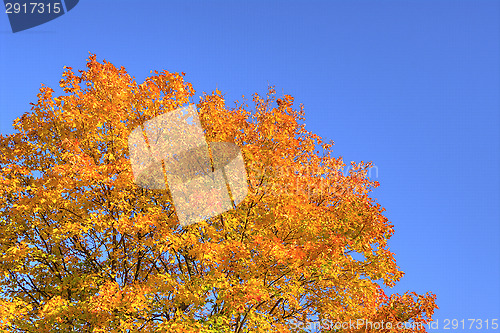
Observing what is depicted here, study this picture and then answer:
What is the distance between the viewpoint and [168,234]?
12906mm

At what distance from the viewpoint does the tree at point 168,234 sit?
13.3 m

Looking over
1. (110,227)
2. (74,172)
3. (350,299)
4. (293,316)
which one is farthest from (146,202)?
(350,299)

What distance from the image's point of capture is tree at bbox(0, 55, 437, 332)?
13.3 m

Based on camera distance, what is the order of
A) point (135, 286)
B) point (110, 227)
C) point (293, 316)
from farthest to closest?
point (293, 316) < point (110, 227) < point (135, 286)

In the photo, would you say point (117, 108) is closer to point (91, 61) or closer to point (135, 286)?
point (91, 61)

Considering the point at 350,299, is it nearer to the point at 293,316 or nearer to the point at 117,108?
the point at 293,316

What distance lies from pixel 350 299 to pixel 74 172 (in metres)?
9.75

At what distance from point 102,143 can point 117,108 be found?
1585 mm

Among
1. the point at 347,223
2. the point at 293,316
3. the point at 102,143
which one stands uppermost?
the point at 102,143

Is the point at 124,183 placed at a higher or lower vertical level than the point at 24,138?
lower

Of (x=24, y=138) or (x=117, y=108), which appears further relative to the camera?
(x=24, y=138)

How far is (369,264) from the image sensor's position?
15086 millimetres

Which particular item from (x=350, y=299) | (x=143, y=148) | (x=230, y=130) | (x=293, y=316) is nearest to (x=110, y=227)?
(x=143, y=148)

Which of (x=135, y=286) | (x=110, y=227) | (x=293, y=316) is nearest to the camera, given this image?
(x=135, y=286)
